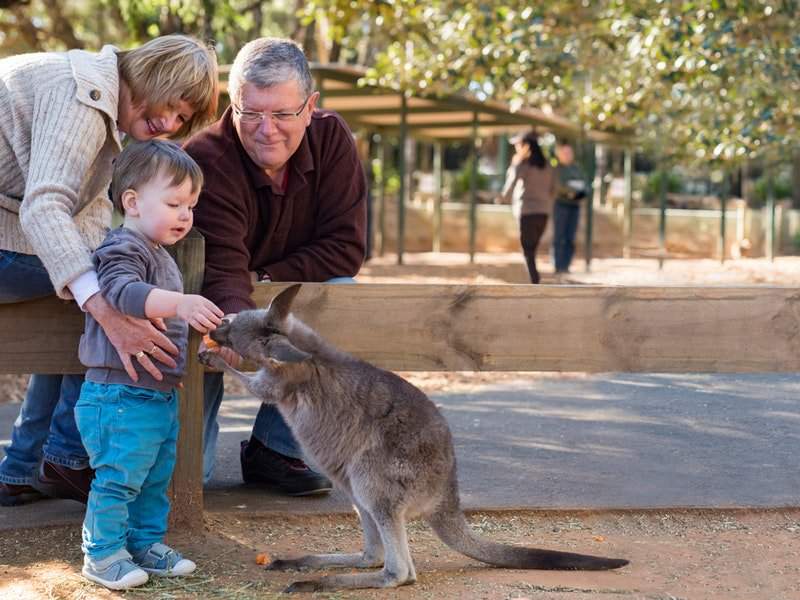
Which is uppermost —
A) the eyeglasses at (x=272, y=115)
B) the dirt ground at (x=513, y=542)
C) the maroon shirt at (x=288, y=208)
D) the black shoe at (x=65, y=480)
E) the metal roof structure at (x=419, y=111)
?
the metal roof structure at (x=419, y=111)

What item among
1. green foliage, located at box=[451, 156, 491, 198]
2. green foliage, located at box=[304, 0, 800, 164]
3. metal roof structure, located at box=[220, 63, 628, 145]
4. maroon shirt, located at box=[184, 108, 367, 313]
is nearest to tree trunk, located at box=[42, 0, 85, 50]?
metal roof structure, located at box=[220, 63, 628, 145]

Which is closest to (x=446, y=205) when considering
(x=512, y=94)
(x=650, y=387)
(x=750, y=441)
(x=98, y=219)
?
(x=512, y=94)

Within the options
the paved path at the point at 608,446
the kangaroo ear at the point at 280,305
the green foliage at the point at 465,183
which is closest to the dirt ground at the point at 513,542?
the paved path at the point at 608,446

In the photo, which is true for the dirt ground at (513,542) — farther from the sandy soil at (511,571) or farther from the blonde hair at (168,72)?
the blonde hair at (168,72)

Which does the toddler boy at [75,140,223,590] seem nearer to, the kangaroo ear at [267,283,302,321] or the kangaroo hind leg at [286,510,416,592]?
the kangaroo ear at [267,283,302,321]

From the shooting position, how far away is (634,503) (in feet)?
15.0

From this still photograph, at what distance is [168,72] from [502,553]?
186 centimetres

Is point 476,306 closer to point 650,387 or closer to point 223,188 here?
point 223,188

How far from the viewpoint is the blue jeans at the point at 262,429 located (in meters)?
4.70

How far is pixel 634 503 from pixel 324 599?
1.60 metres

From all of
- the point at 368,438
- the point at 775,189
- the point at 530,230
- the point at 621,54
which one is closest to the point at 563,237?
the point at 530,230

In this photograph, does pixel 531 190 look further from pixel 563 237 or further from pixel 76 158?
pixel 76 158

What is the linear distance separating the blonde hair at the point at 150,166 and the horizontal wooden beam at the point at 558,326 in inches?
28.1

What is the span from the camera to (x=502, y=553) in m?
3.70
